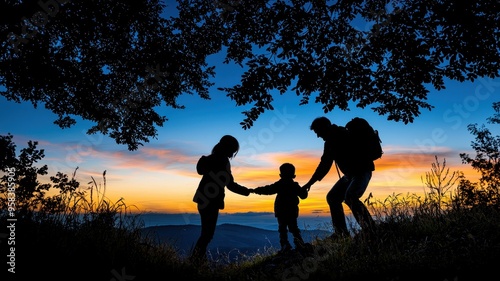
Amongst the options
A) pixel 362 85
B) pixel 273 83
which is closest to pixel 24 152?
pixel 273 83

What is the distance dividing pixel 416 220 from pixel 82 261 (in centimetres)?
601

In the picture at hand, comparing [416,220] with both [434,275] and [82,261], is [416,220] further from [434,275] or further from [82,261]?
[82,261]

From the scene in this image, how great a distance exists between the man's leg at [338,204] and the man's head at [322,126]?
3.21ft

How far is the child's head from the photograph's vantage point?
7.91 m

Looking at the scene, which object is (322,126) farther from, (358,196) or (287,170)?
(358,196)

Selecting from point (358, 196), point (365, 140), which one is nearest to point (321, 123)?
point (365, 140)

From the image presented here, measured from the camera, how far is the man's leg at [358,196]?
21.2 feet

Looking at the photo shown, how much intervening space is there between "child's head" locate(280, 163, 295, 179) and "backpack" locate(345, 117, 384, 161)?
5.68 feet

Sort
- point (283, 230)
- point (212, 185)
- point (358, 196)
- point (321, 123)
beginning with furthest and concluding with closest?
point (283, 230) < point (321, 123) < point (212, 185) < point (358, 196)

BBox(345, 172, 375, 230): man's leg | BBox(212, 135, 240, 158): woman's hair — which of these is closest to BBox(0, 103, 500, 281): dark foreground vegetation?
BBox(345, 172, 375, 230): man's leg

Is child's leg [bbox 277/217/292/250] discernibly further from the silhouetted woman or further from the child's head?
the silhouetted woman

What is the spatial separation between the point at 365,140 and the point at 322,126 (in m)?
0.97

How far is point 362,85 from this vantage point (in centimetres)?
718

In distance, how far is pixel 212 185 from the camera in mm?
6621
